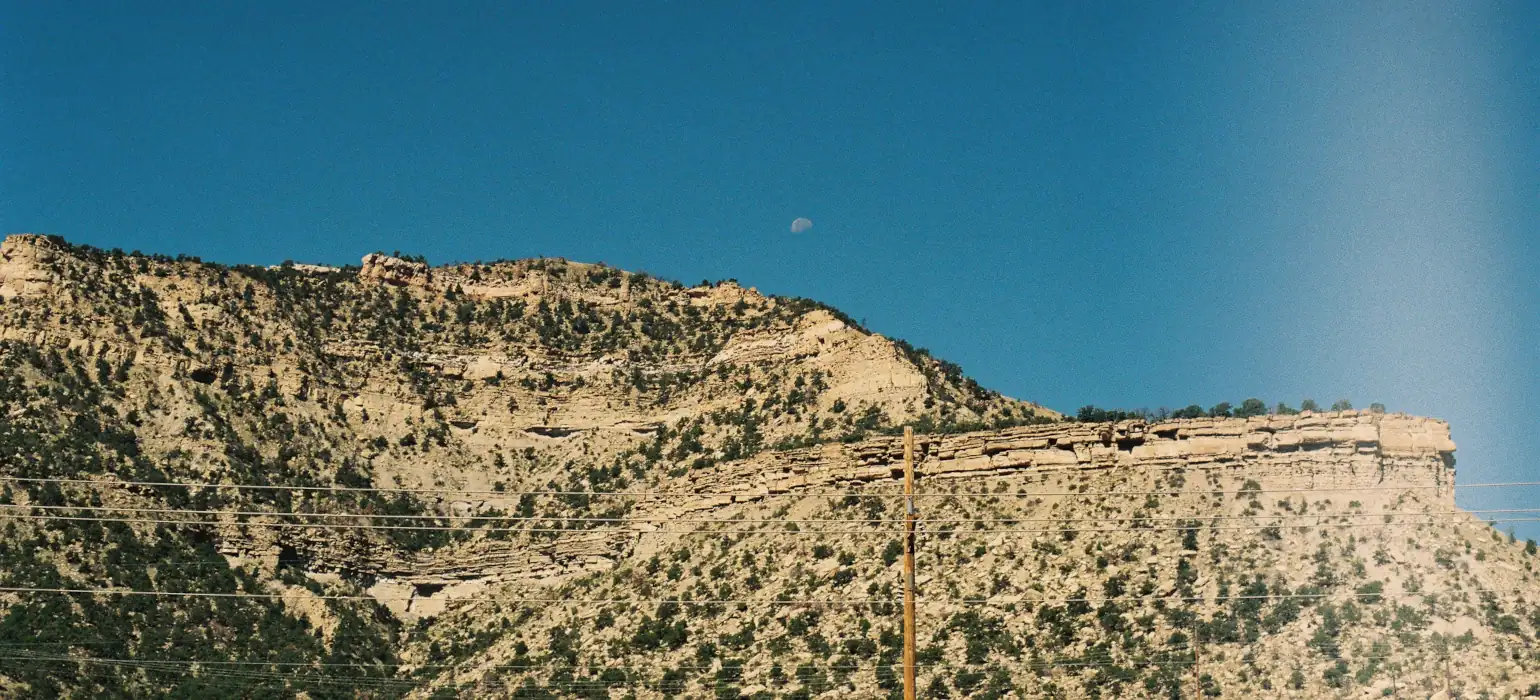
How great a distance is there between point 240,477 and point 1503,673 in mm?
44971

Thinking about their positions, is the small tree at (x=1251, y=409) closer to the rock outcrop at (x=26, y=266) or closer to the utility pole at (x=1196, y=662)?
the utility pole at (x=1196, y=662)

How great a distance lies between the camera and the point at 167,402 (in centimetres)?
7131

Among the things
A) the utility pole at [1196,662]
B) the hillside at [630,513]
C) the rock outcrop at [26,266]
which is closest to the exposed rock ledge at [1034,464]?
the hillside at [630,513]

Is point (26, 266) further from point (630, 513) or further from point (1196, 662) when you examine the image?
point (1196, 662)

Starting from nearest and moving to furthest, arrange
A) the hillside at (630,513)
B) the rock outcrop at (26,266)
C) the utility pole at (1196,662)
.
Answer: the utility pole at (1196,662)
the hillside at (630,513)
the rock outcrop at (26,266)

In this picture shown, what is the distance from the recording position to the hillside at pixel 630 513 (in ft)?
156

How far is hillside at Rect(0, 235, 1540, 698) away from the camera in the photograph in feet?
156

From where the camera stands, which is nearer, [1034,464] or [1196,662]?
[1196,662]

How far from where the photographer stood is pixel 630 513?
219ft

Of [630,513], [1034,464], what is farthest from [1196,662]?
[630,513]

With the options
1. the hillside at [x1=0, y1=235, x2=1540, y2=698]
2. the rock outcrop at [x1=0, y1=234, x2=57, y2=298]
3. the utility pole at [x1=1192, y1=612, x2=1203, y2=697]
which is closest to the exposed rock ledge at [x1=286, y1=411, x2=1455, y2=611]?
the hillside at [x1=0, y1=235, x2=1540, y2=698]

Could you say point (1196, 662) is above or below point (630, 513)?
below

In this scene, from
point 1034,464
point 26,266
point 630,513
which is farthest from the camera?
point 26,266

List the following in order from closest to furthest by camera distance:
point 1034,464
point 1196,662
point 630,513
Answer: point 1196,662, point 1034,464, point 630,513
